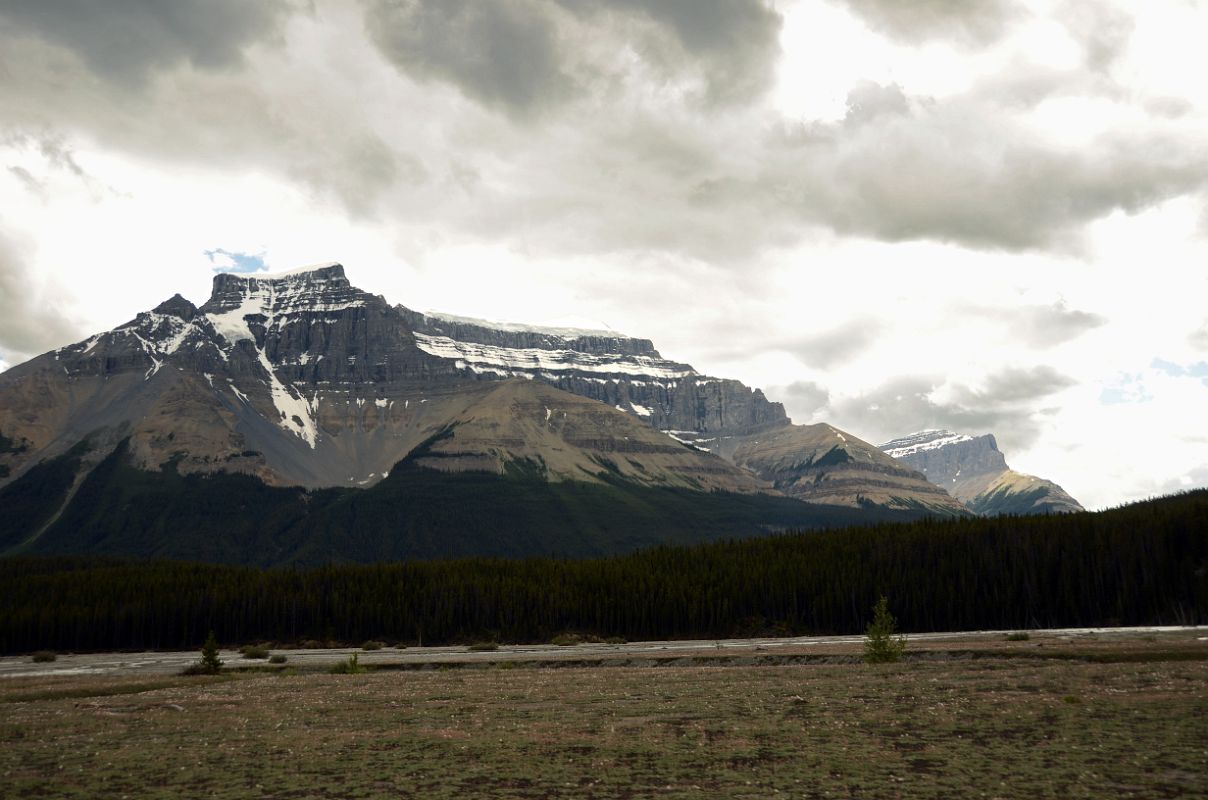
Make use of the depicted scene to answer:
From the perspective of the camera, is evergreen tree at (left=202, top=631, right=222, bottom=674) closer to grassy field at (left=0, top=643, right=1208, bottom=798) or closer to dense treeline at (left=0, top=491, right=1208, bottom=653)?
grassy field at (left=0, top=643, right=1208, bottom=798)

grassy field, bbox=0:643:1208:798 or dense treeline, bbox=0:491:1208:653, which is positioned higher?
dense treeline, bbox=0:491:1208:653

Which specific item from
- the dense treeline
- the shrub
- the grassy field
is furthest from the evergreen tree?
the dense treeline

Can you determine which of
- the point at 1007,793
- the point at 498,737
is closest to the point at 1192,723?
the point at 1007,793

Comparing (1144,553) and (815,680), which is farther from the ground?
(1144,553)

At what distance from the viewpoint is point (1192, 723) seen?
1490 inches

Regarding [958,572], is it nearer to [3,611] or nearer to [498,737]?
[498,737]

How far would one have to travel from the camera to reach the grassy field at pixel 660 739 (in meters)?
31.6

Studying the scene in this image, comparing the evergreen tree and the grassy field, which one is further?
the evergreen tree

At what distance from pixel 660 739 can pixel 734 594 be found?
133 meters

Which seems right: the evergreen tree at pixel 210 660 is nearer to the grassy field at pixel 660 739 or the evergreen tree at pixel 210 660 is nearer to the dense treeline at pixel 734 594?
the grassy field at pixel 660 739

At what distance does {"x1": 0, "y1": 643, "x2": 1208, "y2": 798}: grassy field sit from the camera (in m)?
31.6

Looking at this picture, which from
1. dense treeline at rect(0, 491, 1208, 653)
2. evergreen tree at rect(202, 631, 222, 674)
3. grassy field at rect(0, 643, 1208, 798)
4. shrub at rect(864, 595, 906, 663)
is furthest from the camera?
dense treeline at rect(0, 491, 1208, 653)

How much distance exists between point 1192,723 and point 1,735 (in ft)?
161

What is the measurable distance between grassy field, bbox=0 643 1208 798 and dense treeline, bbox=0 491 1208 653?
331 feet
